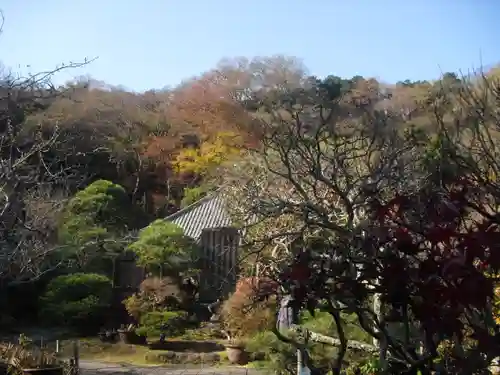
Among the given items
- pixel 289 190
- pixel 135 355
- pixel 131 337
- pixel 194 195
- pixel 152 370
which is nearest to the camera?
pixel 289 190

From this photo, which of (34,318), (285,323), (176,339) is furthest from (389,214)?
(34,318)

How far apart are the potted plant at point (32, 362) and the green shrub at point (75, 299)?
4.45m

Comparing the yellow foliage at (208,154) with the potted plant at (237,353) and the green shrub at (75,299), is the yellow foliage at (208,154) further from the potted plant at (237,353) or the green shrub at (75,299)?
the potted plant at (237,353)

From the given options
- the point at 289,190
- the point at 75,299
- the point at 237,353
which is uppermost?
the point at 289,190

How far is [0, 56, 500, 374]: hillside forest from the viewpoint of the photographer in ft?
6.30

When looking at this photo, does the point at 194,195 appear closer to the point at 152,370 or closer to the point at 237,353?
the point at 237,353

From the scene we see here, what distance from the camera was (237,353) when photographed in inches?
330

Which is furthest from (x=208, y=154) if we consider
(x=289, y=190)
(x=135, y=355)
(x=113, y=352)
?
(x=289, y=190)

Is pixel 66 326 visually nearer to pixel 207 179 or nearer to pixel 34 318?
pixel 34 318

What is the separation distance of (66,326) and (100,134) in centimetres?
631

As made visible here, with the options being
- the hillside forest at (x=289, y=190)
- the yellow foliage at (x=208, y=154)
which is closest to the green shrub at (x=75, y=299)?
the hillside forest at (x=289, y=190)

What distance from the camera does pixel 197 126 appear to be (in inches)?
647

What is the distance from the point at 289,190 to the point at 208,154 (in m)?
8.10

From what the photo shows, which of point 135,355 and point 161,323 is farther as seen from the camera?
point 161,323
